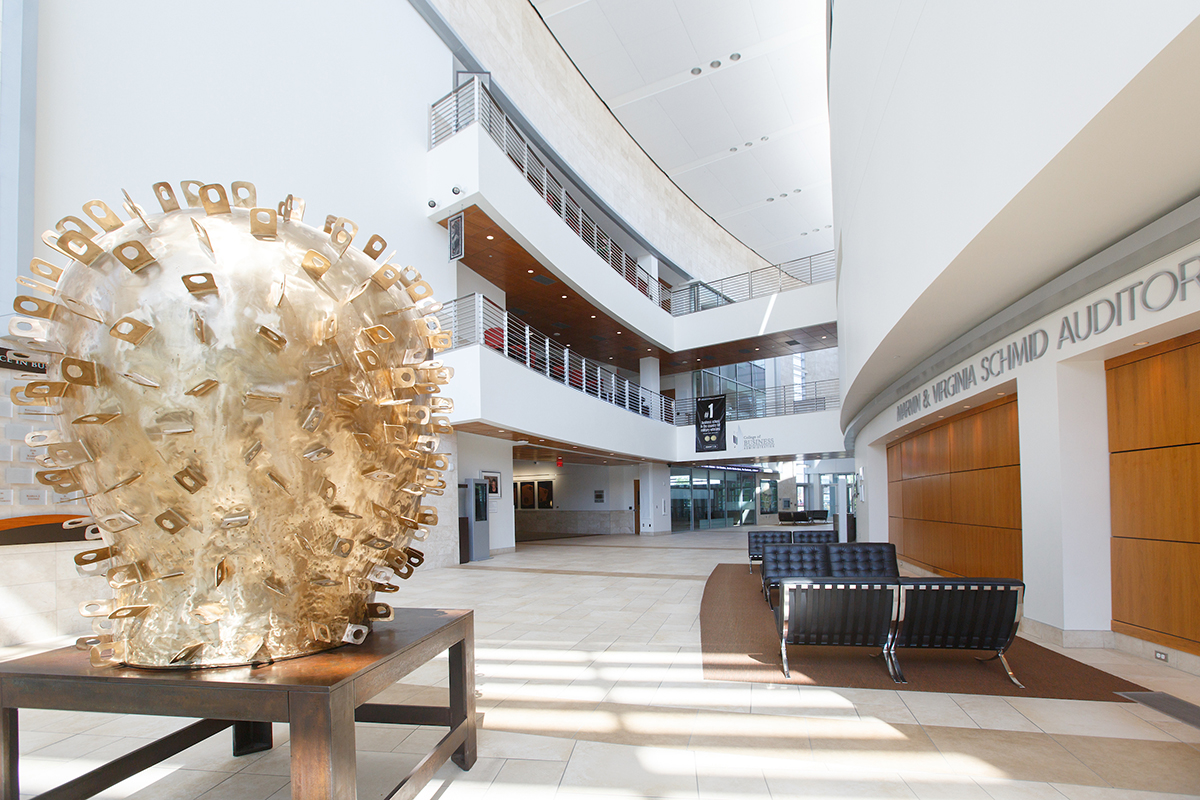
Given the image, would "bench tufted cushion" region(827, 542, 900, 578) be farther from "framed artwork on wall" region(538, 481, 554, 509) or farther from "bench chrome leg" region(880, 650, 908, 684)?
"framed artwork on wall" region(538, 481, 554, 509)

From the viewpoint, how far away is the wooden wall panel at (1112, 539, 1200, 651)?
15.7 feet

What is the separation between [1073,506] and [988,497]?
9.27 feet

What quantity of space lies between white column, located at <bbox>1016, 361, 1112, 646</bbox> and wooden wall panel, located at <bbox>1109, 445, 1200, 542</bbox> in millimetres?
142

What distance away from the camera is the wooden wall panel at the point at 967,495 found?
305 inches

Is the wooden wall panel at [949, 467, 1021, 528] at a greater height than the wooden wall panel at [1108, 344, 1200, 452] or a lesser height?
Result: lesser

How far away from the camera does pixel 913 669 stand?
16.5ft

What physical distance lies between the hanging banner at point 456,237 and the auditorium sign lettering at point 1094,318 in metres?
9.03

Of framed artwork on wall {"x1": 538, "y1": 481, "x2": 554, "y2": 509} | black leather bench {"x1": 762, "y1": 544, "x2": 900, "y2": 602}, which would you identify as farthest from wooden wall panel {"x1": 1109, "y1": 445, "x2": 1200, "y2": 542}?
framed artwork on wall {"x1": 538, "y1": 481, "x2": 554, "y2": 509}

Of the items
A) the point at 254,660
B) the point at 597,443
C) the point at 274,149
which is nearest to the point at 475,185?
the point at 274,149

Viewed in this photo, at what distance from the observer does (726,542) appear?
1927 centimetres

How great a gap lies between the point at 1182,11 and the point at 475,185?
37.3 ft

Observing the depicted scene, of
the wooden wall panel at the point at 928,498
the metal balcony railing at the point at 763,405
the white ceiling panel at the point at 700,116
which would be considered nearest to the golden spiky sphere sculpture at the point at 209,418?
the wooden wall panel at the point at 928,498

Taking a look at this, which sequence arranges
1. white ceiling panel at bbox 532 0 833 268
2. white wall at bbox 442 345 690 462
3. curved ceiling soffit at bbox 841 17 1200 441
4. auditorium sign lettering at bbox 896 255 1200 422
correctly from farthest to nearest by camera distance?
white ceiling panel at bbox 532 0 833 268
white wall at bbox 442 345 690 462
auditorium sign lettering at bbox 896 255 1200 422
curved ceiling soffit at bbox 841 17 1200 441

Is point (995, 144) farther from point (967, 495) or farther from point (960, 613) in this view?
point (967, 495)
